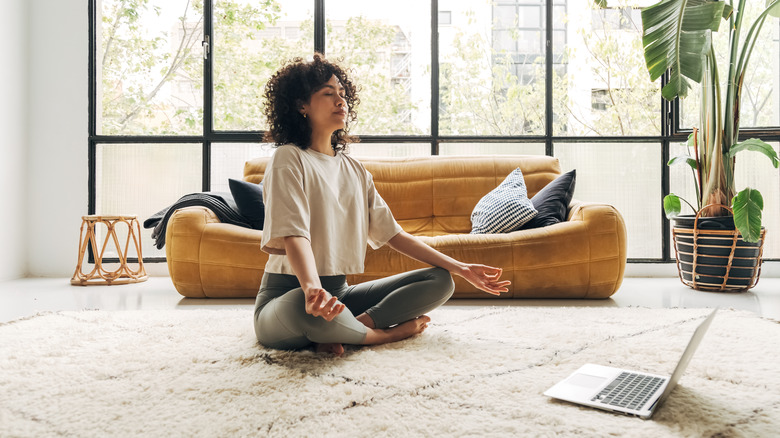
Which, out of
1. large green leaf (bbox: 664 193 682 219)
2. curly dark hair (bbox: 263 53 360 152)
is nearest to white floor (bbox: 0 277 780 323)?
large green leaf (bbox: 664 193 682 219)

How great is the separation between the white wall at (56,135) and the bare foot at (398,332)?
3.29 meters

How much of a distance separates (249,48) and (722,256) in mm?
3578

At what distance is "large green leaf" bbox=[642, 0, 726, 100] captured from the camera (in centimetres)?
308

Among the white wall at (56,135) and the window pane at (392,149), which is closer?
the white wall at (56,135)

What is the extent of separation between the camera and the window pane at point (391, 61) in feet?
13.6

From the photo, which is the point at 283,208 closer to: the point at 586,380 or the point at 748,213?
the point at 586,380

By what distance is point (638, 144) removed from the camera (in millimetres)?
4055

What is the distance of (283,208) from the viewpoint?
1478 millimetres

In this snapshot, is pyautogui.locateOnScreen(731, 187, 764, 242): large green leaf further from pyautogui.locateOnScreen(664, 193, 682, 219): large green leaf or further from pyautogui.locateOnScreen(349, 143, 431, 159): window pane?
pyautogui.locateOnScreen(349, 143, 431, 159): window pane

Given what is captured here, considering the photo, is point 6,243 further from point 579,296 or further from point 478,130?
point 579,296

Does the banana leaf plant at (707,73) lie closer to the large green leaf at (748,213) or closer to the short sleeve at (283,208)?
the large green leaf at (748,213)

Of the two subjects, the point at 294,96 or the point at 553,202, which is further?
the point at 553,202

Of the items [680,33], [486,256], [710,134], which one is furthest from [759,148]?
[486,256]

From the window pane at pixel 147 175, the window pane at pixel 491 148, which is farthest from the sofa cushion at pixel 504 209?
the window pane at pixel 147 175
